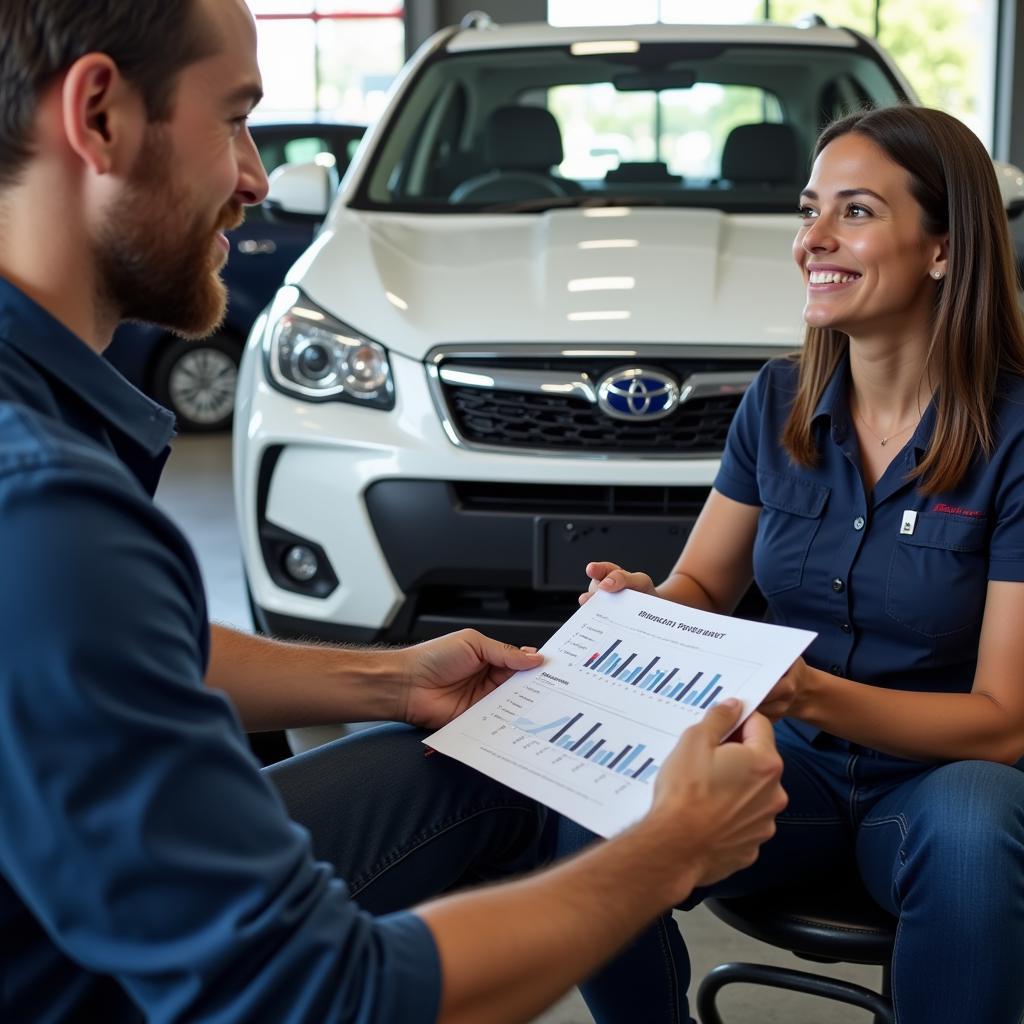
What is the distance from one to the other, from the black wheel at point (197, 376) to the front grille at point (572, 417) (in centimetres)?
399

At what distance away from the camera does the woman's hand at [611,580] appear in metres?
1.58

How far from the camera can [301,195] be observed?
10.9ft

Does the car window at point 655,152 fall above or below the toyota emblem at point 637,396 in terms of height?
above

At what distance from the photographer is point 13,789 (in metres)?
0.80

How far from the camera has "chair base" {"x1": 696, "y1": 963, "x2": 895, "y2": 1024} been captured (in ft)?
5.25

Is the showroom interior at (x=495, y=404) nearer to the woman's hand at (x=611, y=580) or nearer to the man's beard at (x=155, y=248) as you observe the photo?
the woman's hand at (x=611, y=580)

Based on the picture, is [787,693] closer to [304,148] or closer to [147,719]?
[147,719]

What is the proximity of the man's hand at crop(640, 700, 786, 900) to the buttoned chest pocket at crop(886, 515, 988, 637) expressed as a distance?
0.51 meters

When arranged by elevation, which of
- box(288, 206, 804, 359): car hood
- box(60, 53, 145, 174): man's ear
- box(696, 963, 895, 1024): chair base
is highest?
box(60, 53, 145, 174): man's ear

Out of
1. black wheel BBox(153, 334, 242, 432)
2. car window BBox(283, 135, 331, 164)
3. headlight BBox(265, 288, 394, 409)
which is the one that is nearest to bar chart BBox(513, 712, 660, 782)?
headlight BBox(265, 288, 394, 409)

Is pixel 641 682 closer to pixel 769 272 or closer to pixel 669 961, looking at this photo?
pixel 669 961

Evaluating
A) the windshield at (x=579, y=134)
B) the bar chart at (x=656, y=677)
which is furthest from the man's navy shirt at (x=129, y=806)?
the windshield at (x=579, y=134)

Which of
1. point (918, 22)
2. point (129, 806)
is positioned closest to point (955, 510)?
point (129, 806)

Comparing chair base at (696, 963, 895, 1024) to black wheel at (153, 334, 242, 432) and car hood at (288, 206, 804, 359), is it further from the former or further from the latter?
black wheel at (153, 334, 242, 432)
